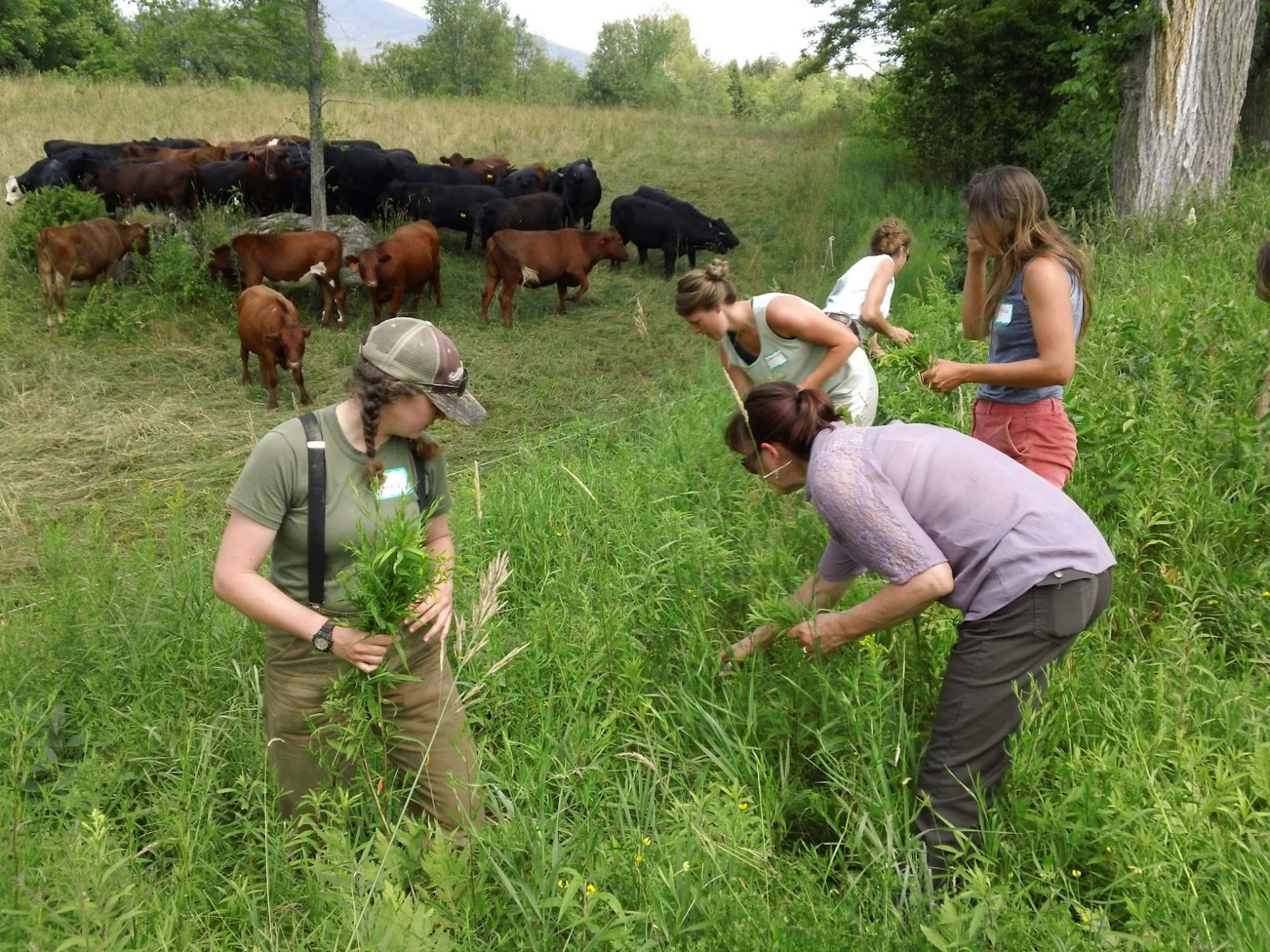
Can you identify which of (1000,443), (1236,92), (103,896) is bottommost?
(103,896)

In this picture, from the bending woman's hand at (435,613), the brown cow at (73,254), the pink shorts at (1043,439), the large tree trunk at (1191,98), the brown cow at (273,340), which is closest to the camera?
the bending woman's hand at (435,613)

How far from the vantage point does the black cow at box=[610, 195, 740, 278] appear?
46.1 ft

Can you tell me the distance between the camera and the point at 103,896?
1839 mm

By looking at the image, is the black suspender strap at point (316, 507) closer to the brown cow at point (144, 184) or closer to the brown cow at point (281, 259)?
the brown cow at point (281, 259)

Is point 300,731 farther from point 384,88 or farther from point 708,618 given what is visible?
point 384,88

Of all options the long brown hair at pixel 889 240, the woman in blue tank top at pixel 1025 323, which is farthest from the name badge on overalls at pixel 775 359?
the long brown hair at pixel 889 240

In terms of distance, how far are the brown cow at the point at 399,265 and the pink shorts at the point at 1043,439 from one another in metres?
8.77

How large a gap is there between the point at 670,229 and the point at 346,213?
16.8 feet

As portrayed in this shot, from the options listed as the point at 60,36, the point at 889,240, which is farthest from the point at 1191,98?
the point at 60,36

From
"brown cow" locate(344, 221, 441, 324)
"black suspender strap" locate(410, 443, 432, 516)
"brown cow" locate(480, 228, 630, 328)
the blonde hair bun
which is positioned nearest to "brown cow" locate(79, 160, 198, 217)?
"brown cow" locate(344, 221, 441, 324)

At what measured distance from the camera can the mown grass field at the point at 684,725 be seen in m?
2.16

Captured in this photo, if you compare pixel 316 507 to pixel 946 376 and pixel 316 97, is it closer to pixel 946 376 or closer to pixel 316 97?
pixel 946 376

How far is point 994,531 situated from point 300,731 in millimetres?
1847

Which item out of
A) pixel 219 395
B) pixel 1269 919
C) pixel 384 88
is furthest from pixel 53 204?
pixel 384 88
